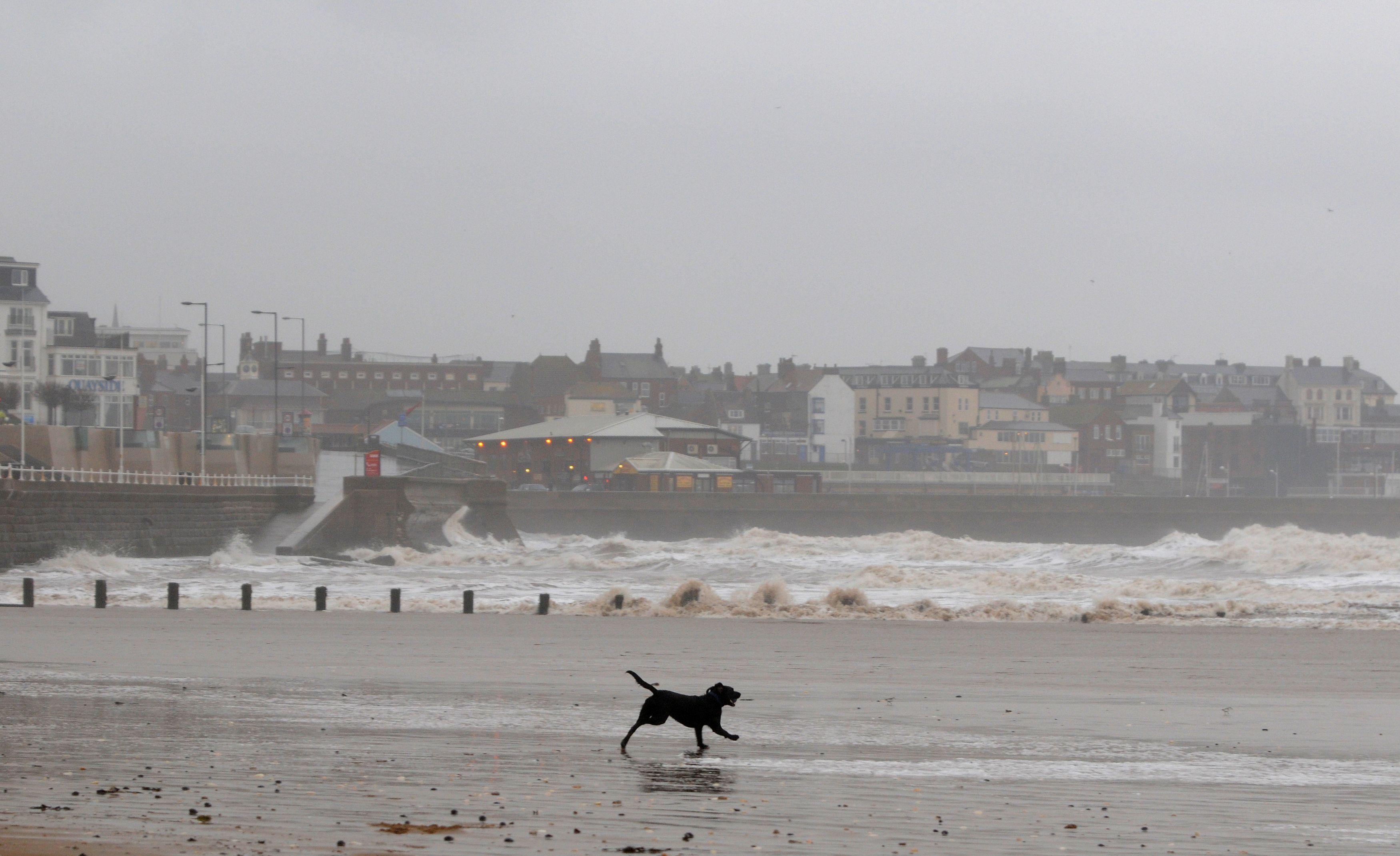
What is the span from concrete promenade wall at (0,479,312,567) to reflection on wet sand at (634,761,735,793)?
3301 cm

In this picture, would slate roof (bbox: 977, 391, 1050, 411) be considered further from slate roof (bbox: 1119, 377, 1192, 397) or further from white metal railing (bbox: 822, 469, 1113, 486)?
white metal railing (bbox: 822, 469, 1113, 486)

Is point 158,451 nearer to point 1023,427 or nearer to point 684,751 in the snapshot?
point 684,751

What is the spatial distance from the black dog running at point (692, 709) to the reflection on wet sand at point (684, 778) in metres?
0.35

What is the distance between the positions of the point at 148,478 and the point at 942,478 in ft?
233

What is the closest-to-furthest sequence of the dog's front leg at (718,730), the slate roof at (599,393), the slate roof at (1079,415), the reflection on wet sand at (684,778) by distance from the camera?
the reflection on wet sand at (684,778) → the dog's front leg at (718,730) → the slate roof at (1079,415) → the slate roof at (599,393)

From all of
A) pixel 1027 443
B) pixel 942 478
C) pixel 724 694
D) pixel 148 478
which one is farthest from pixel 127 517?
pixel 1027 443

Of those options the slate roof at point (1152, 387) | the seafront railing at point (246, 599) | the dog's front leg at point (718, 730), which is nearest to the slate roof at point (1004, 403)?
the slate roof at point (1152, 387)

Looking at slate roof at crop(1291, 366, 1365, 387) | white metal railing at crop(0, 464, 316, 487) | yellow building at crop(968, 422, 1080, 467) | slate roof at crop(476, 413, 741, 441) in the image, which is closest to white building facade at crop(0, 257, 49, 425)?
slate roof at crop(476, 413, 741, 441)

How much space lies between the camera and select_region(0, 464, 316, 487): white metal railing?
43.4 meters

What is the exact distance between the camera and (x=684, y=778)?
10164 millimetres

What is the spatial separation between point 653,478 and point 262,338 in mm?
113043

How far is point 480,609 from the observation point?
1190 inches

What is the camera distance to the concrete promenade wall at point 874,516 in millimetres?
84312

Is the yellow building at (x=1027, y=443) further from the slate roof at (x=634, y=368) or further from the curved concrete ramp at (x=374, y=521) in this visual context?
the curved concrete ramp at (x=374, y=521)
